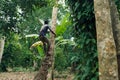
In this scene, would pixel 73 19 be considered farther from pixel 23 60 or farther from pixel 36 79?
pixel 23 60

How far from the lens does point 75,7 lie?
22.5ft

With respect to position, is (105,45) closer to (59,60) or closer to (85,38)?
(85,38)

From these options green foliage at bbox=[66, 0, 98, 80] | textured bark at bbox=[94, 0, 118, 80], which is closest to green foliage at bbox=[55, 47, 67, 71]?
green foliage at bbox=[66, 0, 98, 80]

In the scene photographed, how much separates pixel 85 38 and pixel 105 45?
2.70 m

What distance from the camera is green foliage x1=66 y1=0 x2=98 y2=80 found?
21.0 ft

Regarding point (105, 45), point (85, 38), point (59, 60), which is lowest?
point (59, 60)

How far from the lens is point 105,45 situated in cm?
384

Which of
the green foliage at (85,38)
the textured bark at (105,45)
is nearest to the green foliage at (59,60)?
the green foliage at (85,38)

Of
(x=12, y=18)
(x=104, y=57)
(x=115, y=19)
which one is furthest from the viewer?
(x=12, y=18)

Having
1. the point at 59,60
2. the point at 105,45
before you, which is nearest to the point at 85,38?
the point at 105,45

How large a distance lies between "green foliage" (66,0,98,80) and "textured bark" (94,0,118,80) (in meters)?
2.35

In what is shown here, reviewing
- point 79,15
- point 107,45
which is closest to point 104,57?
point 107,45

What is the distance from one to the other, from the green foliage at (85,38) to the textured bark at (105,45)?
2348 mm

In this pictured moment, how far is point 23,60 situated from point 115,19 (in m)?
16.9
